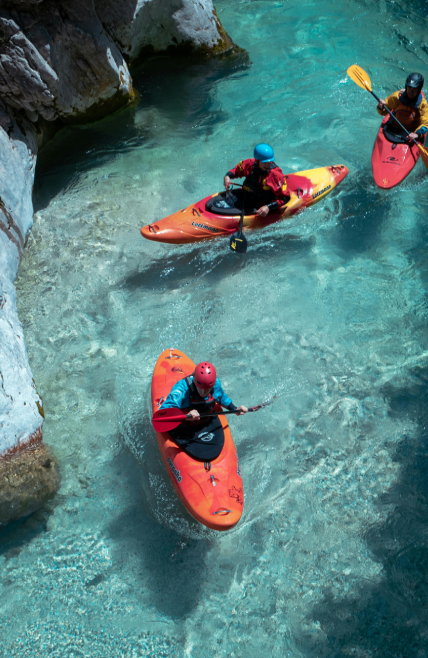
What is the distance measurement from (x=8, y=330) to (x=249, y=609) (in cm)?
366

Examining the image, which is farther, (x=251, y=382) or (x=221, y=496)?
(x=251, y=382)

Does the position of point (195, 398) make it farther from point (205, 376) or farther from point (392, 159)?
point (392, 159)

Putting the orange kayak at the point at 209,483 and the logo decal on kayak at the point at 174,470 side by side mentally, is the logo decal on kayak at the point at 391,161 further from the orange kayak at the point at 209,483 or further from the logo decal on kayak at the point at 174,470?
the logo decal on kayak at the point at 174,470

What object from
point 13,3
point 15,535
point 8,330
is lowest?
point 15,535

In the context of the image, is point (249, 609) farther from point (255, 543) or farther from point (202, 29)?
point (202, 29)

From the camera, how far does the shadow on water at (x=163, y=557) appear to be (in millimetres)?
4113

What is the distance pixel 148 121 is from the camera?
8570 mm

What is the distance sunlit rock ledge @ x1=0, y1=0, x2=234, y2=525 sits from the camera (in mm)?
4508

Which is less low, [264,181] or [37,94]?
[37,94]

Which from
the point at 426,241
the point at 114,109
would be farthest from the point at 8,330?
the point at 426,241

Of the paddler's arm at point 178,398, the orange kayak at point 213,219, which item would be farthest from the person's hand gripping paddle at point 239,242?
the paddler's arm at point 178,398

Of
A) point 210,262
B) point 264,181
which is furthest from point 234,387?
point 264,181

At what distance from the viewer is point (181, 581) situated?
4.19 m

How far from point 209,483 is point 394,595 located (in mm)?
1933
